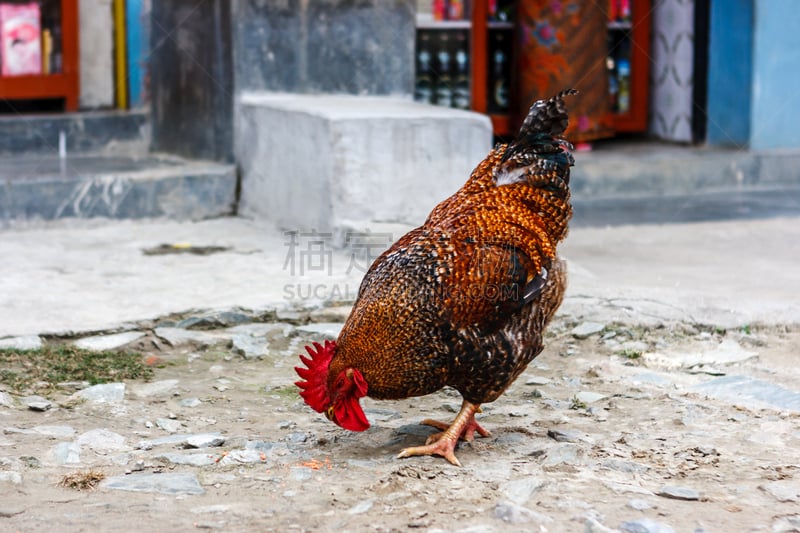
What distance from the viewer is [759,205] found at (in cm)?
912

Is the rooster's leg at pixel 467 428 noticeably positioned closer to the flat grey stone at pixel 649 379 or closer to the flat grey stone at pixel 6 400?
the flat grey stone at pixel 649 379

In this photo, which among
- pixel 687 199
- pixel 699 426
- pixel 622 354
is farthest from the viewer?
pixel 687 199

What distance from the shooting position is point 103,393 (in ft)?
15.1

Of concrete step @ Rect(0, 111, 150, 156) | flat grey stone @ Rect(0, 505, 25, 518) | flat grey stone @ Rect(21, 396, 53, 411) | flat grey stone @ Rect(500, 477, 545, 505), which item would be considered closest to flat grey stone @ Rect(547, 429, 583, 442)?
flat grey stone @ Rect(500, 477, 545, 505)

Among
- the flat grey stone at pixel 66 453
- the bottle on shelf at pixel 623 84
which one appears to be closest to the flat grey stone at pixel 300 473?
the flat grey stone at pixel 66 453

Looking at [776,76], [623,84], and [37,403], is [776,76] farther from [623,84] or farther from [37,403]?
[37,403]

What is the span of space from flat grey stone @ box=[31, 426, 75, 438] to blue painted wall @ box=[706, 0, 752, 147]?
751cm

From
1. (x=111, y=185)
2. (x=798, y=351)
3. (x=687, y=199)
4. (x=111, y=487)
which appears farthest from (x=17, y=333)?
(x=687, y=199)

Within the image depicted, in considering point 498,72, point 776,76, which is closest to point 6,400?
point 498,72

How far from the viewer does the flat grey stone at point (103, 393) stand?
4.55 meters

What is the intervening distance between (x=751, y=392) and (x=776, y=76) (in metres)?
6.05

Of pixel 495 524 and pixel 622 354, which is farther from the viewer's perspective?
pixel 622 354

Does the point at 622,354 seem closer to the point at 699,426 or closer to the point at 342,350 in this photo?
the point at 699,426

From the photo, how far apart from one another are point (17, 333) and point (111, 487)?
6.36 ft
